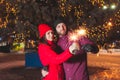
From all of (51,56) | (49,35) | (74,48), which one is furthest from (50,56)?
(74,48)

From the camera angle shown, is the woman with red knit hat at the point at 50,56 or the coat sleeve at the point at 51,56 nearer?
the coat sleeve at the point at 51,56

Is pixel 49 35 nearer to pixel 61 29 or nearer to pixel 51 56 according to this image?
pixel 61 29

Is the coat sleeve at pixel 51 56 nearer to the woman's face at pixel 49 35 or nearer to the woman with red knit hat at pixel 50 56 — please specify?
the woman with red knit hat at pixel 50 56

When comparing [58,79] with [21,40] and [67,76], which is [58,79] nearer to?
[67,76]

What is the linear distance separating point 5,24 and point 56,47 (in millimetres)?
4925

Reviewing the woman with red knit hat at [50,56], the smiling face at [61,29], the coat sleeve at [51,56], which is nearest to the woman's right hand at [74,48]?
the coat sleeve at [51,56]

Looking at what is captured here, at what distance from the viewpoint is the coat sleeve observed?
3.99 m

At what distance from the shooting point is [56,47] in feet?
14.4

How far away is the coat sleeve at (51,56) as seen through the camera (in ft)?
13.1

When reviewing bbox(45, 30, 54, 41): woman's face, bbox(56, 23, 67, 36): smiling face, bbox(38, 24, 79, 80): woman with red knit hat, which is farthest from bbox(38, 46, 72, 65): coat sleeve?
bbox(56, 23, 67, 36): smiling face

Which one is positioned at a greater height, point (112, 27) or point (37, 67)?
point (112, 27)

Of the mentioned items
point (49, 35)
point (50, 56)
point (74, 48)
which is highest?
point (49, 35)

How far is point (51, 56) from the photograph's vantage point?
4180mm

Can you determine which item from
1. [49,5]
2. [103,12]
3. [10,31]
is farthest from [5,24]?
[103,12]
